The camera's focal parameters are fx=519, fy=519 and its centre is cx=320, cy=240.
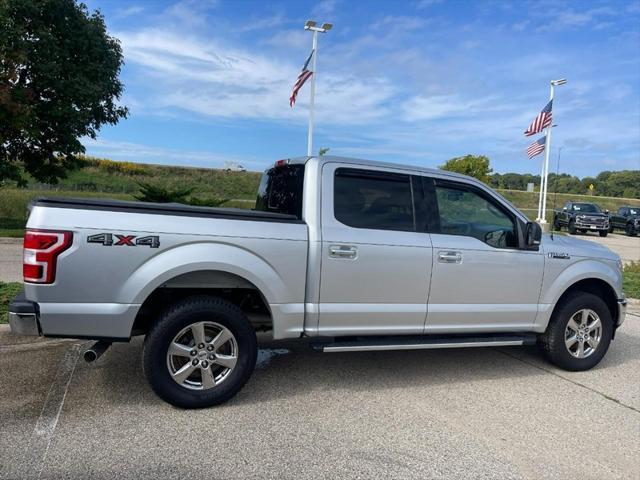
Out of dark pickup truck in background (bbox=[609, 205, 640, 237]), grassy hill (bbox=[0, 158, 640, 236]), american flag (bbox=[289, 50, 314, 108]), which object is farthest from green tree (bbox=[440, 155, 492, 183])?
american flag (bbox=[289, 50, 314, 108])

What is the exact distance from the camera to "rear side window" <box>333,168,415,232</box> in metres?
4.34

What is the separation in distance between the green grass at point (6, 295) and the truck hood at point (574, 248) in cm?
573

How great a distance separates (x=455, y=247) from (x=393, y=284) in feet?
2.27

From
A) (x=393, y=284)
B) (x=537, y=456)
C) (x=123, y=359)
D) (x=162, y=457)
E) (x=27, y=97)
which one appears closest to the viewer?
(x=162, y=457)

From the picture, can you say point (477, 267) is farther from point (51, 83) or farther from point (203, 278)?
point (51, 83)

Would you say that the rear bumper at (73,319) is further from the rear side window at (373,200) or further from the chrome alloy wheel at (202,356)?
the rear side window at (373,200)

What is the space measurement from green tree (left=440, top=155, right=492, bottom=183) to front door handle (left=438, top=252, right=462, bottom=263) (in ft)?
119

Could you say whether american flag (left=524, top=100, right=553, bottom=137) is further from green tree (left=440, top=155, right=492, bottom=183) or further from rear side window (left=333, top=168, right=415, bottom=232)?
rear side window (left=333, top=168, right=415, bottom=232)

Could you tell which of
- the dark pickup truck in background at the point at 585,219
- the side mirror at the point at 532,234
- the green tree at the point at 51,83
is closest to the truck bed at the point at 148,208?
the side mirror at the point at 532,234

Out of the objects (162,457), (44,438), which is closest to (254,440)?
(162,457)

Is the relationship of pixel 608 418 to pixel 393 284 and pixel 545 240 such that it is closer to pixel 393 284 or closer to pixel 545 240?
pixel 545 240

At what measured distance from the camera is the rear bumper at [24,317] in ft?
11.5

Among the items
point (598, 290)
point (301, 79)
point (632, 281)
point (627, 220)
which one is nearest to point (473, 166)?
point (627, 220)

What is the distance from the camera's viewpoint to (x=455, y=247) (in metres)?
4.59
